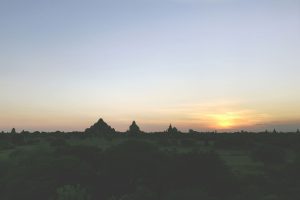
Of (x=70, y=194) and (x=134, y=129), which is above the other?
(x=134, y=129)

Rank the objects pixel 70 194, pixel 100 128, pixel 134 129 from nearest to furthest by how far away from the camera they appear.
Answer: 1. pixel 70 194
2. pixel 134 129
3. pixel 100 128

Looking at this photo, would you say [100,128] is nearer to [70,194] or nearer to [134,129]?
[134,129]

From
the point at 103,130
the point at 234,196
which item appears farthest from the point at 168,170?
the point at 103,130

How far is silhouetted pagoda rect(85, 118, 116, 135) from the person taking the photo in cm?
14288

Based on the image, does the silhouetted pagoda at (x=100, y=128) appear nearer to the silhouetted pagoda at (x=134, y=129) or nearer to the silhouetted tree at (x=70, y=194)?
the silhouetted pagoda at (x=134, y=129)

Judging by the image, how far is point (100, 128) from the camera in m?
146

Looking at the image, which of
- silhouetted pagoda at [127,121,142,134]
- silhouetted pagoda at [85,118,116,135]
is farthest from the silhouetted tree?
silhouetted pagoda at [85,118,116,135]

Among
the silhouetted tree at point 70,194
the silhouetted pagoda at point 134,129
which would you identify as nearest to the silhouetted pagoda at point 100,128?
the silhouetted pagoda at point 134,129

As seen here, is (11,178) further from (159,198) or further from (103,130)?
(103,130)

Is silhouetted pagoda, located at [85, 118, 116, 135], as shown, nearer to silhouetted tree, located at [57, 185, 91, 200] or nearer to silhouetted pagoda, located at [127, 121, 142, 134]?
silhouetted pagoda, located at [127, 121, 142, 134]

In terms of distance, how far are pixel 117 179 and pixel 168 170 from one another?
3476mm

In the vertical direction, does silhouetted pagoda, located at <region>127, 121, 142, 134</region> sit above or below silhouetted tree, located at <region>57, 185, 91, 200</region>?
above

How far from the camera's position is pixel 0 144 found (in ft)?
240

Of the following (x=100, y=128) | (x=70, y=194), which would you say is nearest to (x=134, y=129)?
(x=100, y=128)
